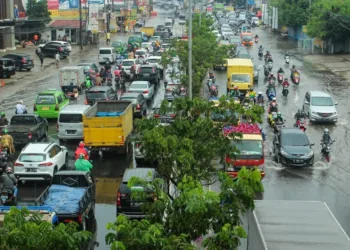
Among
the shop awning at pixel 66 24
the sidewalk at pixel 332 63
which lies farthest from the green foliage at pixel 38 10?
the sidewalk at pixel 332 63

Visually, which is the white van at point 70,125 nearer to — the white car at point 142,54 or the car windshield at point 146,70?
the car windshield at point 146,70

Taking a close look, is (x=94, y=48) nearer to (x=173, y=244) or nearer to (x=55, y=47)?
(x=55, y=47)

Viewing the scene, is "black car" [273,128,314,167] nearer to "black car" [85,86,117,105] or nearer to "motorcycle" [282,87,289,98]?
"black car" [85,86,117,105]

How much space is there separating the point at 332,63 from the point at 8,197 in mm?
46062

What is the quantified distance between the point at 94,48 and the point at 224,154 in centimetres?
6068

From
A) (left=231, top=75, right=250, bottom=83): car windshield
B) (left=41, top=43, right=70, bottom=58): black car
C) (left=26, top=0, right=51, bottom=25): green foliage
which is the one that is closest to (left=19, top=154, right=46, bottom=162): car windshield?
(left=231, top=75, right=250, bottom=83): car windshield

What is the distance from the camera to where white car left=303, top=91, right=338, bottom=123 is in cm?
3553

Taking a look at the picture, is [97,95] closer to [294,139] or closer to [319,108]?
[319,108]

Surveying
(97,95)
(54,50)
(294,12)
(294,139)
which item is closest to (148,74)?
(97,95)

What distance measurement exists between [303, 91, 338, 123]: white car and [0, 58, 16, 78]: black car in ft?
76.9

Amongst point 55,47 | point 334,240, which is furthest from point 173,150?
point 55,47

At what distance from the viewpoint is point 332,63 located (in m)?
62.0

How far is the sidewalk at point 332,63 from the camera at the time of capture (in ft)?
185

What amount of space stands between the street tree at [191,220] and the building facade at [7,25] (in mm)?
53584
